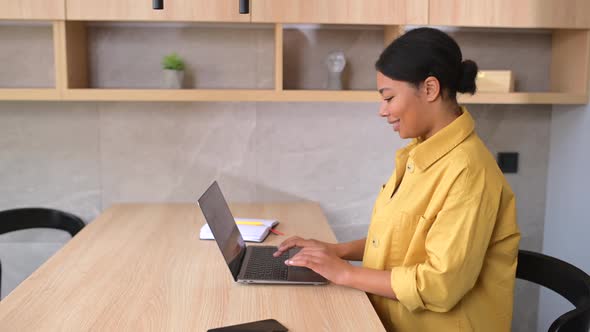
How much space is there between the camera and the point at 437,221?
4.29ft

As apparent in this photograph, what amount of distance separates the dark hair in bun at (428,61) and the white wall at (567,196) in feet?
4.21

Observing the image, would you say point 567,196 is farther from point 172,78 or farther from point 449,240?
point 172,78

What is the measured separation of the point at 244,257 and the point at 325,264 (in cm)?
35

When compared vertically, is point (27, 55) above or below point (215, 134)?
above

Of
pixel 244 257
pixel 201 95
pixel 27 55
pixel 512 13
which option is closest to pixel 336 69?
pixel 201 95

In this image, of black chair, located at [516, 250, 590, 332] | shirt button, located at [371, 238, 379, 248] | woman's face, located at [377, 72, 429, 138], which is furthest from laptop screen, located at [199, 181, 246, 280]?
black chair, located at [516, 250, 590, 332]

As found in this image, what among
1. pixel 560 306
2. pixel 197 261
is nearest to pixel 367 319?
pixel 197 261

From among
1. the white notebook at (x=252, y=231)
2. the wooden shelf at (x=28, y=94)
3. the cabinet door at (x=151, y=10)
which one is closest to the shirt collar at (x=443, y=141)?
the white notebook at (x=252, y=231)

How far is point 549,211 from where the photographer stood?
107 inches

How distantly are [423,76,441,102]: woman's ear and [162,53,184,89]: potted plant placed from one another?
4.25 feet

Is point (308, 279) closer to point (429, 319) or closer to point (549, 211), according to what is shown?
point (429, 319)

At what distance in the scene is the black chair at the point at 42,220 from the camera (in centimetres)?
228

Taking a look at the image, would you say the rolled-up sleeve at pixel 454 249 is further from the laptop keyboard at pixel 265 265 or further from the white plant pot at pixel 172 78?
the white plant pot at pixel 172 78

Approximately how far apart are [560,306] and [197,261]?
173cm
